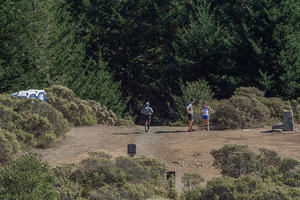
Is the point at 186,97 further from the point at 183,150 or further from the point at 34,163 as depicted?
the point at 34,163

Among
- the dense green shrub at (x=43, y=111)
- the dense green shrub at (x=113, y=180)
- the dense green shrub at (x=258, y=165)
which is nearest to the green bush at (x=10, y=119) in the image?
the dense green shrub at (x=43, y=111)

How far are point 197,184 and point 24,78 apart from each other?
80.8ft

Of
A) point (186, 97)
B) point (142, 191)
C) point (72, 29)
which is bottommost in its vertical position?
point (142, 191)

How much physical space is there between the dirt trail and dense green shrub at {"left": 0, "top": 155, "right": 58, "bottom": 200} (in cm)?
604

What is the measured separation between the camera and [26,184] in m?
11.5

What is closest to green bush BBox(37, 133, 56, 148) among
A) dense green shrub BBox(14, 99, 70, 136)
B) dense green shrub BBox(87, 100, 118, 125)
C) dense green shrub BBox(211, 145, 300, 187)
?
dense green shrub BBox(14, 99, 70, 136)

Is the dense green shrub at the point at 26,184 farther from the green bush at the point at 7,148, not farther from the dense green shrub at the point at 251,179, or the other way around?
the green bush at the point at 7,148

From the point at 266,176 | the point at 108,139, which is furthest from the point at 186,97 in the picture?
the point at 266,176

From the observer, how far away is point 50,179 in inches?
490

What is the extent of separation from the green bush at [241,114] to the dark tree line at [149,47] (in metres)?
7.93

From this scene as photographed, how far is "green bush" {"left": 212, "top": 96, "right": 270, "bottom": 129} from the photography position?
2898cm

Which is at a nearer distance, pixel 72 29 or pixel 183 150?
pixel 183 150

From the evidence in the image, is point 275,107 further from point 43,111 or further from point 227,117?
point 43,111

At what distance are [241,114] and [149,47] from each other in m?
25.1
